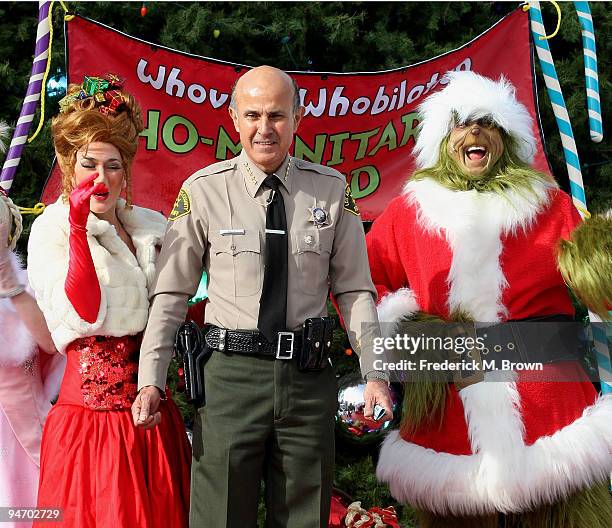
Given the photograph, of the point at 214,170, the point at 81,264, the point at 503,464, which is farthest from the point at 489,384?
the point at 81,264

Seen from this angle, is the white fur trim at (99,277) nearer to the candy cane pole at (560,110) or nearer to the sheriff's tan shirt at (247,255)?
the sheriff's tan shirt at (247,255)

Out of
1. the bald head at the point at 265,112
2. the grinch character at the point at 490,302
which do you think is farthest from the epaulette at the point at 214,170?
the grinch character at the point at 490,302

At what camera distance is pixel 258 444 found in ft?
10.6

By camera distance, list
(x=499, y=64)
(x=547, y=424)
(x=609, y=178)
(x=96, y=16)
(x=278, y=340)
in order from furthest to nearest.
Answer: (x=609, y=178) → (x=96, y=16) → (x=499, y=64) → (x=547, y=424) → (x=278, y=340)

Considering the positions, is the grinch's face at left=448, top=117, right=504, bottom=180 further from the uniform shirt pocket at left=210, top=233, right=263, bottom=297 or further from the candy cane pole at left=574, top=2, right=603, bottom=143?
the uniform shirt pocket at left=210, top=233, right=263, bottom=297

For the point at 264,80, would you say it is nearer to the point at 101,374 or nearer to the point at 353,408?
the point at 101,374

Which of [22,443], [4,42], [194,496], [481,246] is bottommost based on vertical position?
[194,496]

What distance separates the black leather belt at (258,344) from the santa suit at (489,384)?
0.96 meters

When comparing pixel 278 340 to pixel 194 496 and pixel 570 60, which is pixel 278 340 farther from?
pixel 570 60

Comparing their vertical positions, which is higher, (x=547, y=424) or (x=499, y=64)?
(x=499, y=64)

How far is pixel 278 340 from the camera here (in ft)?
10.5

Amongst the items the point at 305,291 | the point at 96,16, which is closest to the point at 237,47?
the point at 96,16

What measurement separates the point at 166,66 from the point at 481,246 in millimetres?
1922

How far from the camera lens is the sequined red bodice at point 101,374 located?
11.2ft
